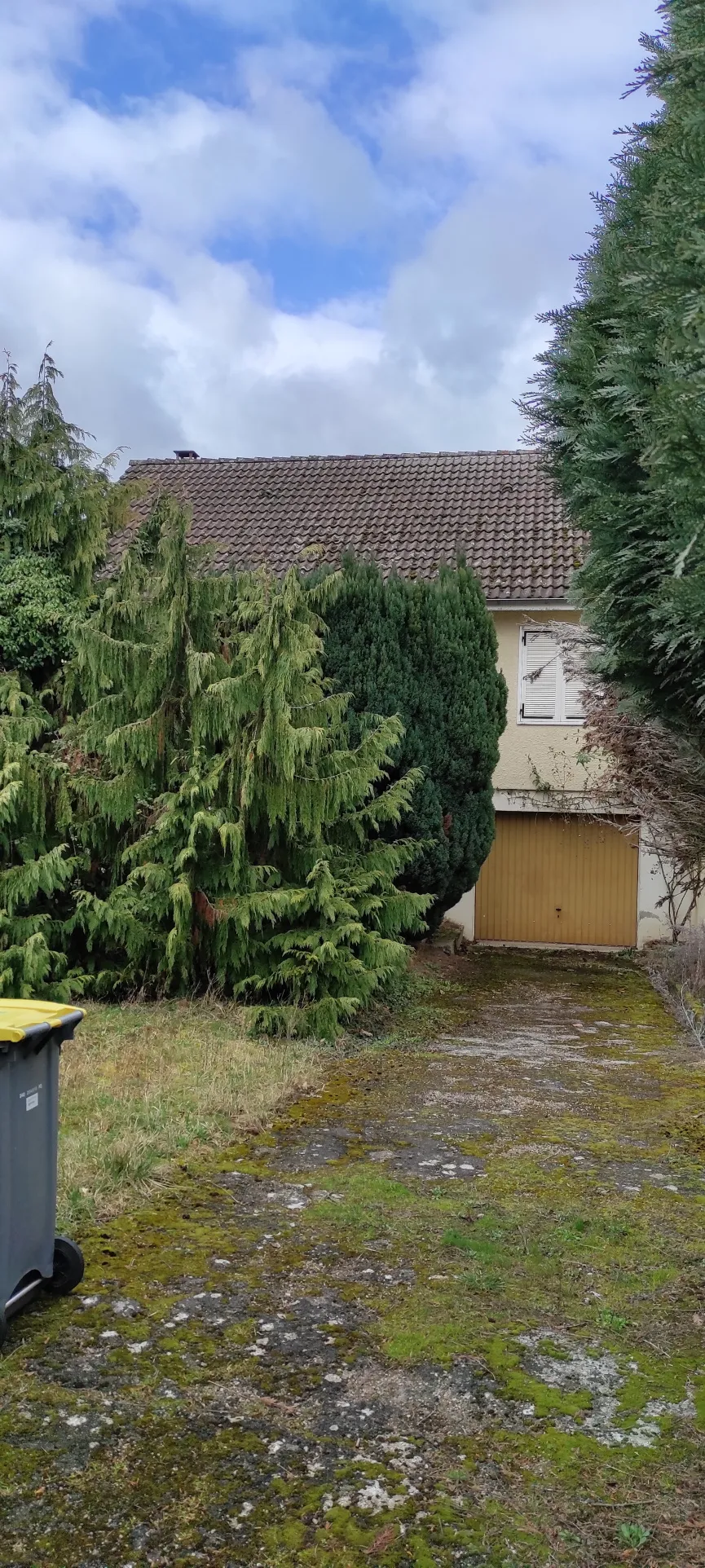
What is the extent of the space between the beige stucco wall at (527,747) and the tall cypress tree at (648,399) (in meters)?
12.8

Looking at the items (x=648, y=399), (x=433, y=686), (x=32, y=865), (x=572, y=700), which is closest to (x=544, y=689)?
(x=572, y=700)

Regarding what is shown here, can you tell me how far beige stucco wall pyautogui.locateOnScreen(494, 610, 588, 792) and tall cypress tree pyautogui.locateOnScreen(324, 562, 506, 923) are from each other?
150 inches

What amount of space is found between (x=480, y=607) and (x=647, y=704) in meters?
9.00

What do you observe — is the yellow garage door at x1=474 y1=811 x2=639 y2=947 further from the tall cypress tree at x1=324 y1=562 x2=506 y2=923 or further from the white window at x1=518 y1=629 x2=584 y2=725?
the tall cypress tree at x1=324 y1=562 x2=506 y2=923

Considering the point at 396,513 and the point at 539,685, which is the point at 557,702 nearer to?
the point at 539,685

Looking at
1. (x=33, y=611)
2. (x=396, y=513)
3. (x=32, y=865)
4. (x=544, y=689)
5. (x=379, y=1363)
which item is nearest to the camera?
(x=379, y=1363)

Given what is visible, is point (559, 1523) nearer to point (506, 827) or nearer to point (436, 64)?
point (436, 64)

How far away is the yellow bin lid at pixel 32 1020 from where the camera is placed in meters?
4.03

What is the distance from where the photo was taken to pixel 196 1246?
16.8 feet

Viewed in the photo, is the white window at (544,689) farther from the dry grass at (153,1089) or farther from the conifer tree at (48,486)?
the dry grass at (153,1089)

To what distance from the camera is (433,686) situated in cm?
1351

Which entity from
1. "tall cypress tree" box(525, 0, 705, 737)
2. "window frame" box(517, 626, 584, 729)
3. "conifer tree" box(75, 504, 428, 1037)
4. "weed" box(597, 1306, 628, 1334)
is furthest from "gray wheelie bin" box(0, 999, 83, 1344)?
"window frame" box(517, 626, 584, 729)

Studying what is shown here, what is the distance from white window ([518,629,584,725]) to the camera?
18.3m

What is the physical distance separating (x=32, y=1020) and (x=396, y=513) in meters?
16.4
